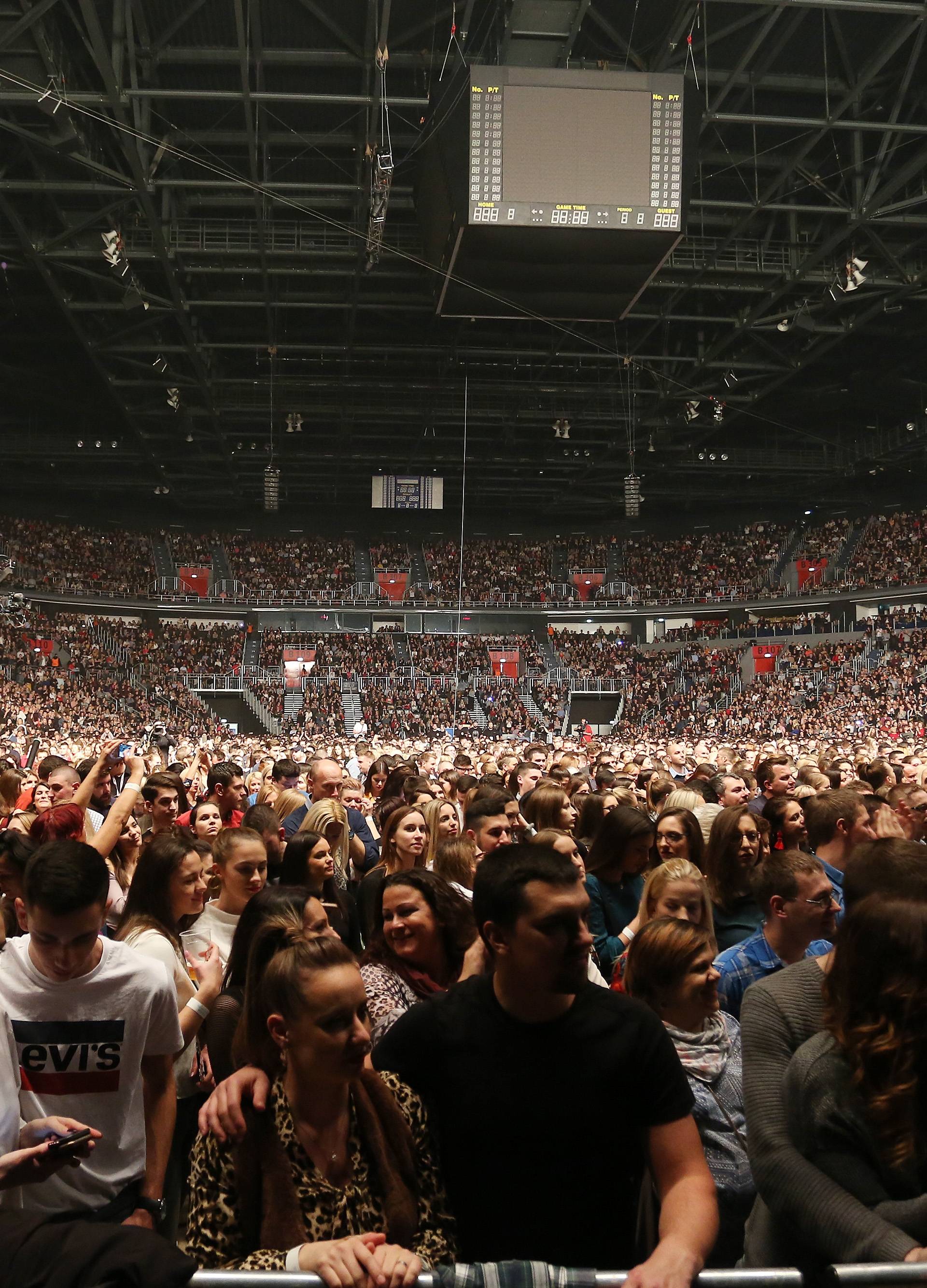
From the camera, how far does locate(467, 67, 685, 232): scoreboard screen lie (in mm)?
10570

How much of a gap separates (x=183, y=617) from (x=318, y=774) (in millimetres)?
38713

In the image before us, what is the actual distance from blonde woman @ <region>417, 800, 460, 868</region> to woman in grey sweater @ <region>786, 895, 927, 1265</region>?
3784 mm

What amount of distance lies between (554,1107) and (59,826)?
3.32 metres

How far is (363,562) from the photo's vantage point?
4541 centimetres

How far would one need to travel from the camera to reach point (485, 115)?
1059cm

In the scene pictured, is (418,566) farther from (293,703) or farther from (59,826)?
(59,826)

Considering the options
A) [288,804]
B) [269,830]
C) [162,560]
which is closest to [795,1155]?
[269,830]

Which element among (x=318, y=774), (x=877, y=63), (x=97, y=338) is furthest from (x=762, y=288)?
(x=318, y=774)

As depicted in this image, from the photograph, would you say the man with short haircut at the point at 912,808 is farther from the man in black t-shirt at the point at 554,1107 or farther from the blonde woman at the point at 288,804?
the man in black t-shirt at the point at 554,1107

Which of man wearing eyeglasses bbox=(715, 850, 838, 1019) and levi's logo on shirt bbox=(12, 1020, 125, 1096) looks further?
man wearing eyeglasses bbox=(715, 850, 838, 1019)

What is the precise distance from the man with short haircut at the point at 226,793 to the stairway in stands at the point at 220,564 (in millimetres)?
36550

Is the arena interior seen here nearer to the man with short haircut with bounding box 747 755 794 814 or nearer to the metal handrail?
the metal handrail

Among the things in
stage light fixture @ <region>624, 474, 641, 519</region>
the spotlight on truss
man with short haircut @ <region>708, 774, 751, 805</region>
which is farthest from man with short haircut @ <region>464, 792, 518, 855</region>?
stage light fixture @ <region>624, 474, 641, 519</region>

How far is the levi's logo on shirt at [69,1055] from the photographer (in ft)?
8.58
